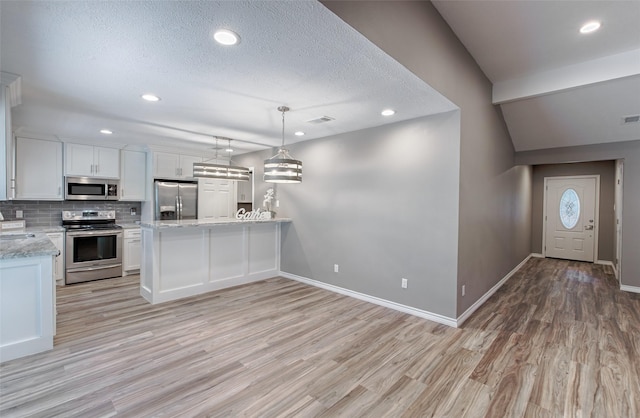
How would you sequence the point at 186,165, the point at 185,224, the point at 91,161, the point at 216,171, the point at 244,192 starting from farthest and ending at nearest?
the point at 244,192, the point at 186,165, the point at 91,161, the point at 216,171, the point at 185,224

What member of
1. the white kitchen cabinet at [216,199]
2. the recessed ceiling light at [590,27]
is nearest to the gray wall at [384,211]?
the recessed ceiling light at [590,27]

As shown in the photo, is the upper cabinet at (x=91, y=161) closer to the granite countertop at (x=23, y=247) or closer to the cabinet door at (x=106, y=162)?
the cabinet door at (x=106, y=162)

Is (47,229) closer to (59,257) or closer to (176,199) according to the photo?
(59,257)

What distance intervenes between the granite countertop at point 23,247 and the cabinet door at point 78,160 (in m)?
2.01

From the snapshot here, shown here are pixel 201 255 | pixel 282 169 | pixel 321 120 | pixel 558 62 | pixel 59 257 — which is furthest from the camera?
pixel 59 257

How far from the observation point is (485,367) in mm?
2500

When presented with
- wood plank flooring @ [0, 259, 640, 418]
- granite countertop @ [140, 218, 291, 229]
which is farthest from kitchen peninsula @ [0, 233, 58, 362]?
granite countertop @ [140, 218, 291, 229]

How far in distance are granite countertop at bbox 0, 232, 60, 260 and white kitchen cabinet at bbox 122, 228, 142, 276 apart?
2021mm

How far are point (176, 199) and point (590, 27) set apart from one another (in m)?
6.49

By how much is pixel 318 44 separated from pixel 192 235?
3292mm

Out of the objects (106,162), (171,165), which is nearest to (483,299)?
(171,165)

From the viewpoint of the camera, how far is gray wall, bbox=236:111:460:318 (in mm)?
3369

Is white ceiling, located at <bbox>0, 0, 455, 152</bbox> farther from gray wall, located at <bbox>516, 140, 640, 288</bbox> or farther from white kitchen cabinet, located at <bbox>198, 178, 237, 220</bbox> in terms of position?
gray wall, located at <bbox>516, 140, 640, 288</bbox>

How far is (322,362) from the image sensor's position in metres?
2.54
